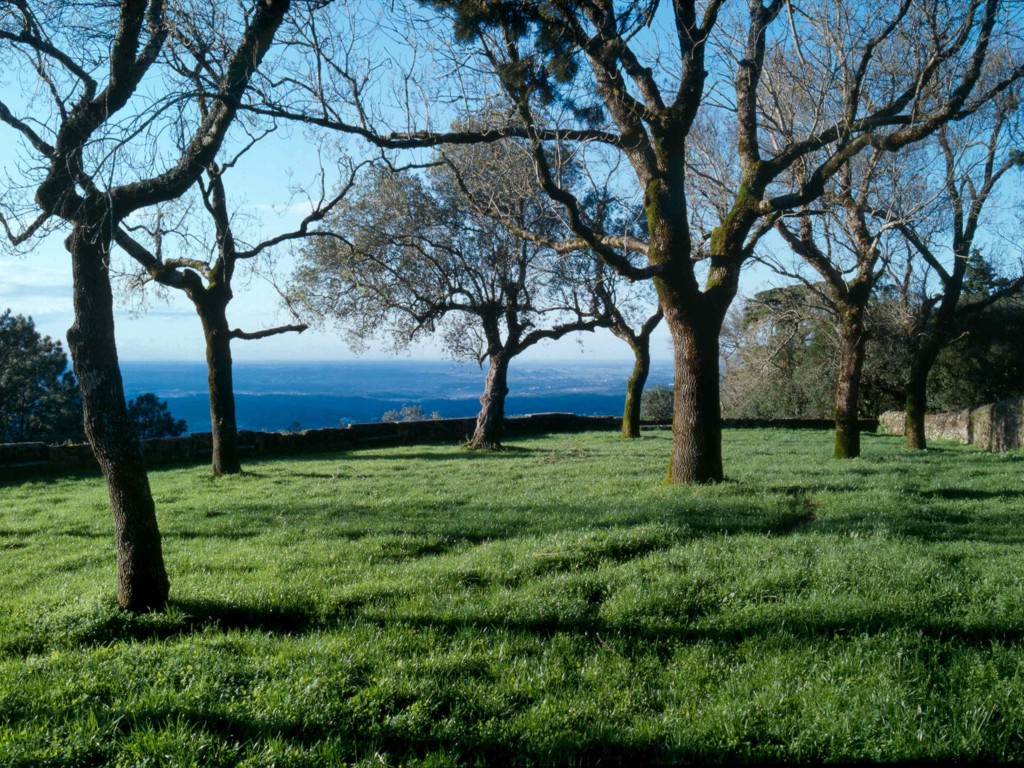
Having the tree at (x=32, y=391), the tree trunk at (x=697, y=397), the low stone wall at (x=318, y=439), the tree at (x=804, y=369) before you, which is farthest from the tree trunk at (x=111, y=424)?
the tree at (x=32, y=391)

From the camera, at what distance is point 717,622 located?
455 cm

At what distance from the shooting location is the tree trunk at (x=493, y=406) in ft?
67.1

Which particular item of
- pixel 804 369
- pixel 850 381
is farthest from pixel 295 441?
pixel 804 369

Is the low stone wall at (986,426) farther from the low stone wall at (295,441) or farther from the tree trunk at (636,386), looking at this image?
the low stone wall at (295,441)

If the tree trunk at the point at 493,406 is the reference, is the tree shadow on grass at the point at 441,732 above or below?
below

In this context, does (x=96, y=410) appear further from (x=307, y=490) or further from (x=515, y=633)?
(x=307, y=490)

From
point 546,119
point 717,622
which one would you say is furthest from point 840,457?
point 717,622

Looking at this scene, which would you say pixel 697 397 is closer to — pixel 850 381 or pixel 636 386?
pixel 850 381

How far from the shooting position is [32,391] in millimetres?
31141

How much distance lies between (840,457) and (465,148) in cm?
1191

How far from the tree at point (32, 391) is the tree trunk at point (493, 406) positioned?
2101 cm

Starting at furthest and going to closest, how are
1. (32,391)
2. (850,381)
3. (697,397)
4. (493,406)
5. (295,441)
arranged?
(32,391) → (493,406) → (295,441) → (850,381) → (697,397)

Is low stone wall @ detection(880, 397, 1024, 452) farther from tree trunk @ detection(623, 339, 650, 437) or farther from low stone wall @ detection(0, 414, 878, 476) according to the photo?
tree trunk @ detection(623, 339, 650, 437)

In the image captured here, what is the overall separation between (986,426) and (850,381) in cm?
1111
